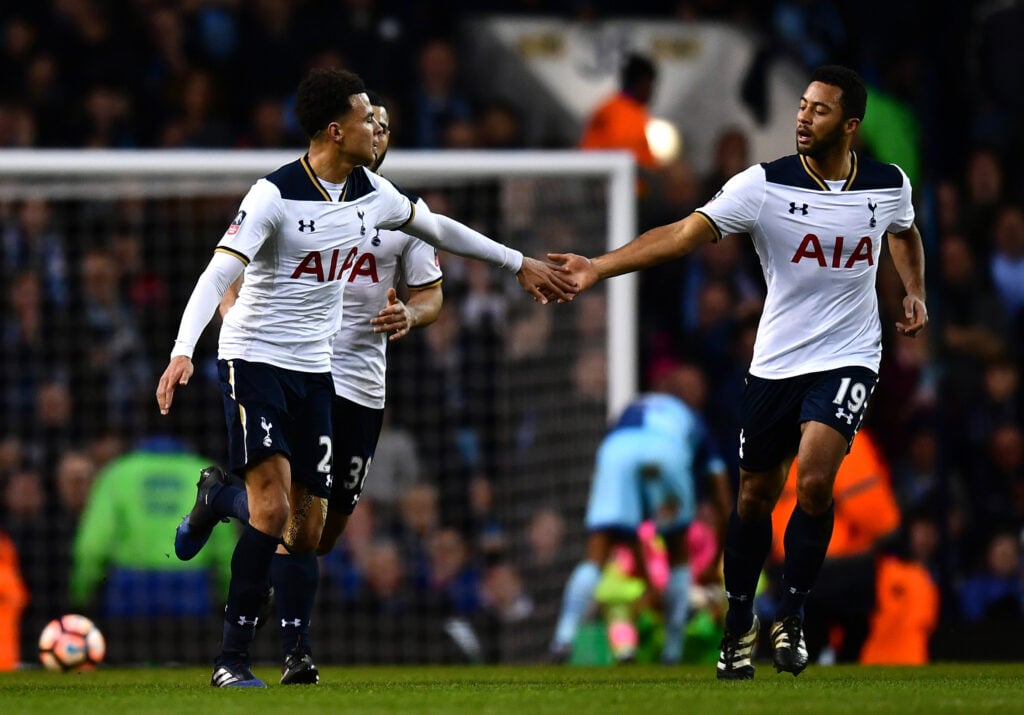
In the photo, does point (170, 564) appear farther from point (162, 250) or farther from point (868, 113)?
point (868, 113)

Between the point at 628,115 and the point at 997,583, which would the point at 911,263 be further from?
the point at 628,115

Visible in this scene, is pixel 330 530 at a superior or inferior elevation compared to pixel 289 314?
inferior

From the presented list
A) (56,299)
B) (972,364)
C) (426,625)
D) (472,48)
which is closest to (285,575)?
(426,625)

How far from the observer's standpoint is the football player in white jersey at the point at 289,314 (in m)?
7.88

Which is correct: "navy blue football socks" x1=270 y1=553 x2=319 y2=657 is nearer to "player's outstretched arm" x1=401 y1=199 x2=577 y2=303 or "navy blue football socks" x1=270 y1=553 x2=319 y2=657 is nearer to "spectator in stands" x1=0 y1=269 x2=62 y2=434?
"player's outstretched arm" x1=401 y1=199 x2=577 y2=303

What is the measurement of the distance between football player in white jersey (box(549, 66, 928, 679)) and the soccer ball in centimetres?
341

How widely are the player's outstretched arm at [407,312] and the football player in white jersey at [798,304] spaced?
2.70 feet

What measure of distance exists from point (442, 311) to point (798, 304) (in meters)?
5.60

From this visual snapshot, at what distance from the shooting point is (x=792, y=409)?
27.5 ft

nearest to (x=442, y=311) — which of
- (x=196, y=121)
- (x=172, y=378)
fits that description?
(x=196, y=121)

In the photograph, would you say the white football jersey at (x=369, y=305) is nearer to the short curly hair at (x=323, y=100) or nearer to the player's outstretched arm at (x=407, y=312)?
the player's outstretched arm at (x=407, y=312)

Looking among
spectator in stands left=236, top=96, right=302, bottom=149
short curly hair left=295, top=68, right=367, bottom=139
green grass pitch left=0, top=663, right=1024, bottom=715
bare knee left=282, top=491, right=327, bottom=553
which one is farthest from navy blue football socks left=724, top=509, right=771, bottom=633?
spectator in stands left=236, top=96, right=302, bottom=149

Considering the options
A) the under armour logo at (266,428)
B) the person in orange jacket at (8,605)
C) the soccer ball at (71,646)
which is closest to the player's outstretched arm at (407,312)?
the under armour logo at (266,428)

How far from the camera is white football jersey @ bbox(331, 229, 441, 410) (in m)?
8.90
